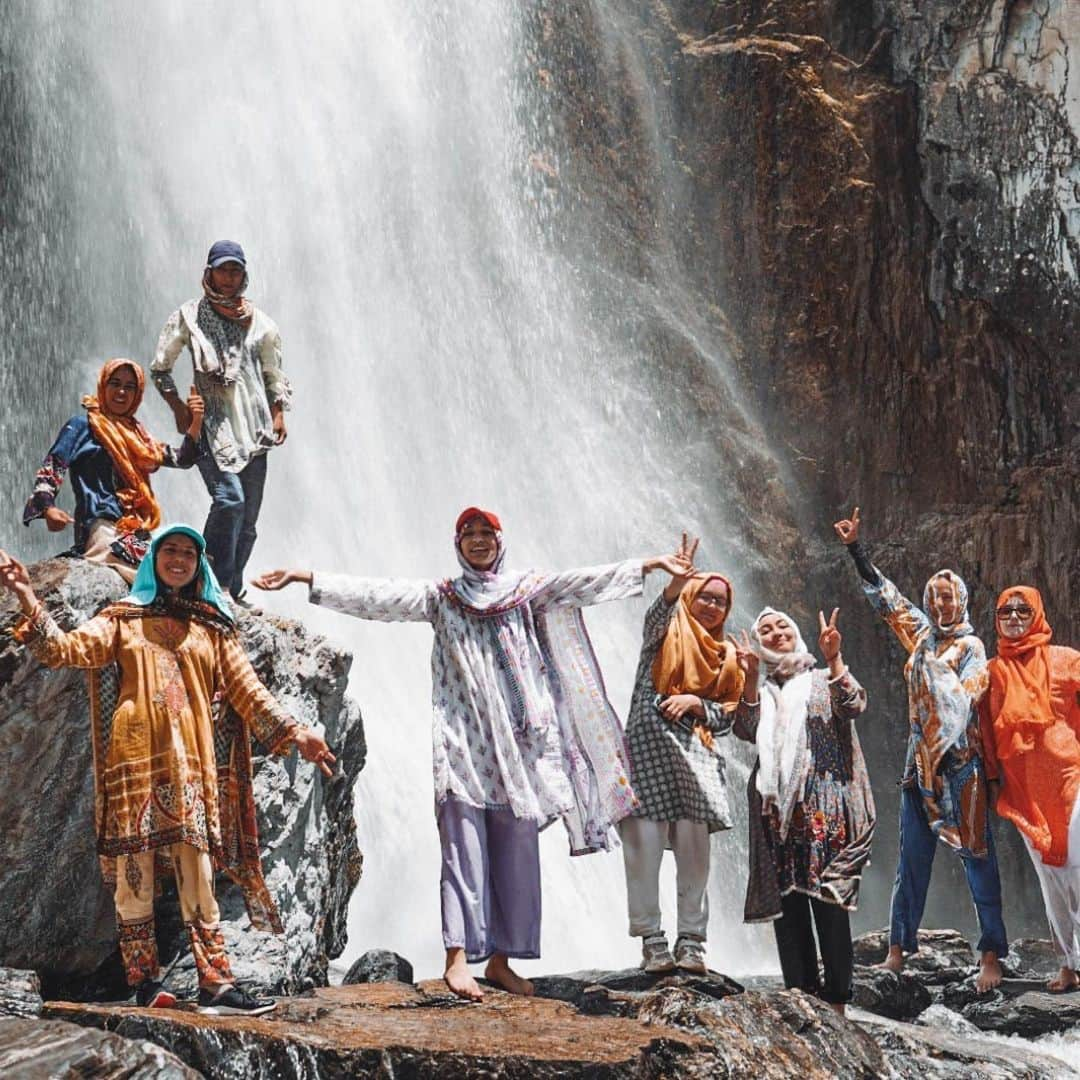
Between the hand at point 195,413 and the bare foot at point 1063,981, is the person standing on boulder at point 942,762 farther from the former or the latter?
the hand at point 195,413

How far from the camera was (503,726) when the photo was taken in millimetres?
5129

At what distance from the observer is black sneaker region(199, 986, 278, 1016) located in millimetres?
4395

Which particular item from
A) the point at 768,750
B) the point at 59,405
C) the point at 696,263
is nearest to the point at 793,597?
the point at 696,263

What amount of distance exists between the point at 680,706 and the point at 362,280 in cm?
1076

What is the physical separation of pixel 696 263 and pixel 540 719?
41.5 ft

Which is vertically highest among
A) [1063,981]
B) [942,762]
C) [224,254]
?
[224,254]

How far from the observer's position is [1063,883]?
6562 mm

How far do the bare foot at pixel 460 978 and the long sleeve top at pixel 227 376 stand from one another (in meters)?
2.24

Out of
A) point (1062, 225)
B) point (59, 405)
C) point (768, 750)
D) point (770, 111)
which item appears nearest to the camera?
point (768, 750)

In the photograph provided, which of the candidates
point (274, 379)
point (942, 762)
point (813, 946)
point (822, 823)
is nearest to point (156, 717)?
point (274, 379)

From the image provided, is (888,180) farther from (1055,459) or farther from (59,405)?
(59,405)

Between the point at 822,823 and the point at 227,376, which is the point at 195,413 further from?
the point at 822,823

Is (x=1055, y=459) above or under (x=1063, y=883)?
above

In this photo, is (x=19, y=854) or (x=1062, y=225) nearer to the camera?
(x=19, y=854)
